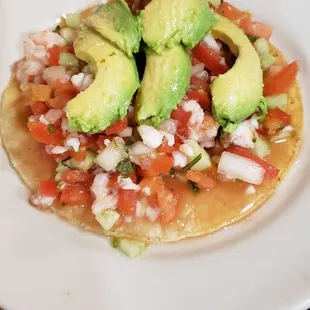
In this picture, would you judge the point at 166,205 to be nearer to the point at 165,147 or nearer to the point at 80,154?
the point at 165,147

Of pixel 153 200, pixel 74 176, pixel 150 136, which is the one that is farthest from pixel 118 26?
pixel 153 200

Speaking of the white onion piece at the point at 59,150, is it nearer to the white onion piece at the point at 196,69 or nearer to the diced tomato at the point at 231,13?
the white onion piece at the point at 196,69

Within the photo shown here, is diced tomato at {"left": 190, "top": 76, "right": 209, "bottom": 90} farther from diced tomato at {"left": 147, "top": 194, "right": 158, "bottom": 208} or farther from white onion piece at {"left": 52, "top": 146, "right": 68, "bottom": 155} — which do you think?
white onion piece at {"left": 52, "top": 146, "right": 68, "bottom": 155}

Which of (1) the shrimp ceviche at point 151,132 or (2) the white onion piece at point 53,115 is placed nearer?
(1) the shrimp ceviche at point 151,132

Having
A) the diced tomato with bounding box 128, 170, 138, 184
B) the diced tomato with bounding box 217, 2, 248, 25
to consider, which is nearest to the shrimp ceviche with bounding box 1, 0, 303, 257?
the diced tomato with bounding box 128, 170, 138, 184

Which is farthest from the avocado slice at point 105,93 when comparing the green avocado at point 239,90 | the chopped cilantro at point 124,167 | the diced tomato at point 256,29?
the diced tomato at point 256,29
